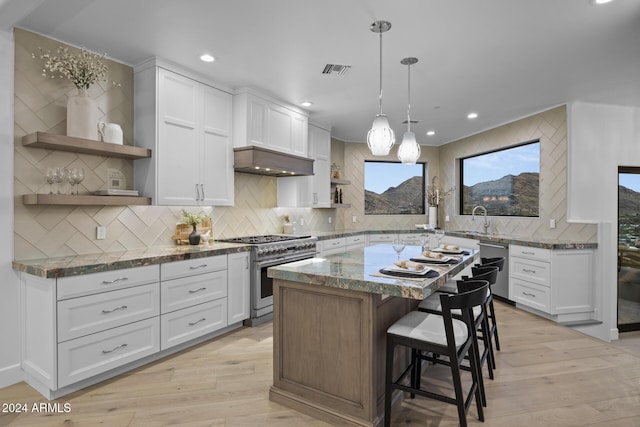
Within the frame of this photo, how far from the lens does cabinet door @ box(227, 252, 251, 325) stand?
3535 millimetres

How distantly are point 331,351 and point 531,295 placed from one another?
130 inches

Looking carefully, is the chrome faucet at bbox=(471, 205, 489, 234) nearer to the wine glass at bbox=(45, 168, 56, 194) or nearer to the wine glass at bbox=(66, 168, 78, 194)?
the wine glass at bbox=(66, 168, 78, 194)

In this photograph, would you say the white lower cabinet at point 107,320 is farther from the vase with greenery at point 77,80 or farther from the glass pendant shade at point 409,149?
the glass pendant shade at point 409,149

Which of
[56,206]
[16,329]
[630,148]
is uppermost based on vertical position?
[630,148]

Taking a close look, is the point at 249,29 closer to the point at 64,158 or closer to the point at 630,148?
the point at 64,158

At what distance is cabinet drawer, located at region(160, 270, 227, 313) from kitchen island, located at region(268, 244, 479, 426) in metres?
1.16

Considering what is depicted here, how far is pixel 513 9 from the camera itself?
2.34m

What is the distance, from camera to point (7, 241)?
2.54 meters

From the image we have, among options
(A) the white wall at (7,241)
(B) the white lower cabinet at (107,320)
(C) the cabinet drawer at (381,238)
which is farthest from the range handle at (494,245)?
(A) the white wall at (7,241)

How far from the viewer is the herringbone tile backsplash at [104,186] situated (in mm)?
2643

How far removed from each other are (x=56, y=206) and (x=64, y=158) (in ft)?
1.29

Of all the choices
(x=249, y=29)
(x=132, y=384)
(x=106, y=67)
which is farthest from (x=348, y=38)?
(x=132, y=384)

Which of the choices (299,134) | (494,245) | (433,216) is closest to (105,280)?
(299,134)

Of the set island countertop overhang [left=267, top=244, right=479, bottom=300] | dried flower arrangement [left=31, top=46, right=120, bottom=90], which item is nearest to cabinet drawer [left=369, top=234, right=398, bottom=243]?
island countertop overhang [left=267, top=244, right=479, bottom=300]
